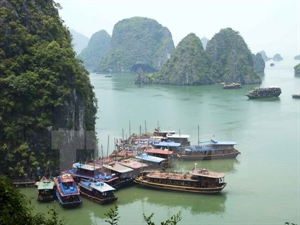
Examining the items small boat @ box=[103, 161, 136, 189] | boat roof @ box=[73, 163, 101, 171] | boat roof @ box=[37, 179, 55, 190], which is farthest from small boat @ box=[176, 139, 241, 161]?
boat roof @ box=[37, 179, 55, 190]

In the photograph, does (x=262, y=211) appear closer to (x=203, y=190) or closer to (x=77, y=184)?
(x=203, y=190)

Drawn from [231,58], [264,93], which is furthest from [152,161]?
[231,58]

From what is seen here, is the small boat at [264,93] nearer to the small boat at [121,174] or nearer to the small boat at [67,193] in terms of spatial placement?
the small boat at [121,174]

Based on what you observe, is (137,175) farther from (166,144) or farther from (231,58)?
(231,58)

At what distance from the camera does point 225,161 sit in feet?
72.3

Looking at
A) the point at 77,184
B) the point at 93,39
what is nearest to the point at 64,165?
the point at 77,184

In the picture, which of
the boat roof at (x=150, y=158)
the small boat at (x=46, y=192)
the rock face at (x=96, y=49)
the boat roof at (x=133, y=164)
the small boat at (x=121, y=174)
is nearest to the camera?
the small boat at (x=46, y=192)

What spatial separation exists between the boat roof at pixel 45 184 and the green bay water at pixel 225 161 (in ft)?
2.38

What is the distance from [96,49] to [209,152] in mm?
125303

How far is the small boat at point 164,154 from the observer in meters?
20.5

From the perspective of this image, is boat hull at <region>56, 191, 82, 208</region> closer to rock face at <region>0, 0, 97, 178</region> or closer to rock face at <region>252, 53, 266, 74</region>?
rock face at <region>0, 0, 97, 178</region>

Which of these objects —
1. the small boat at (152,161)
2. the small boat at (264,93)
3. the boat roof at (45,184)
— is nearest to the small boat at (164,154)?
the small boat at (152,161)

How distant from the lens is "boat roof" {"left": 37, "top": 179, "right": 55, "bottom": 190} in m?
15.5

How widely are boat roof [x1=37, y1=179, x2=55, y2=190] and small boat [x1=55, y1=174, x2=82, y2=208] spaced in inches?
11.1
